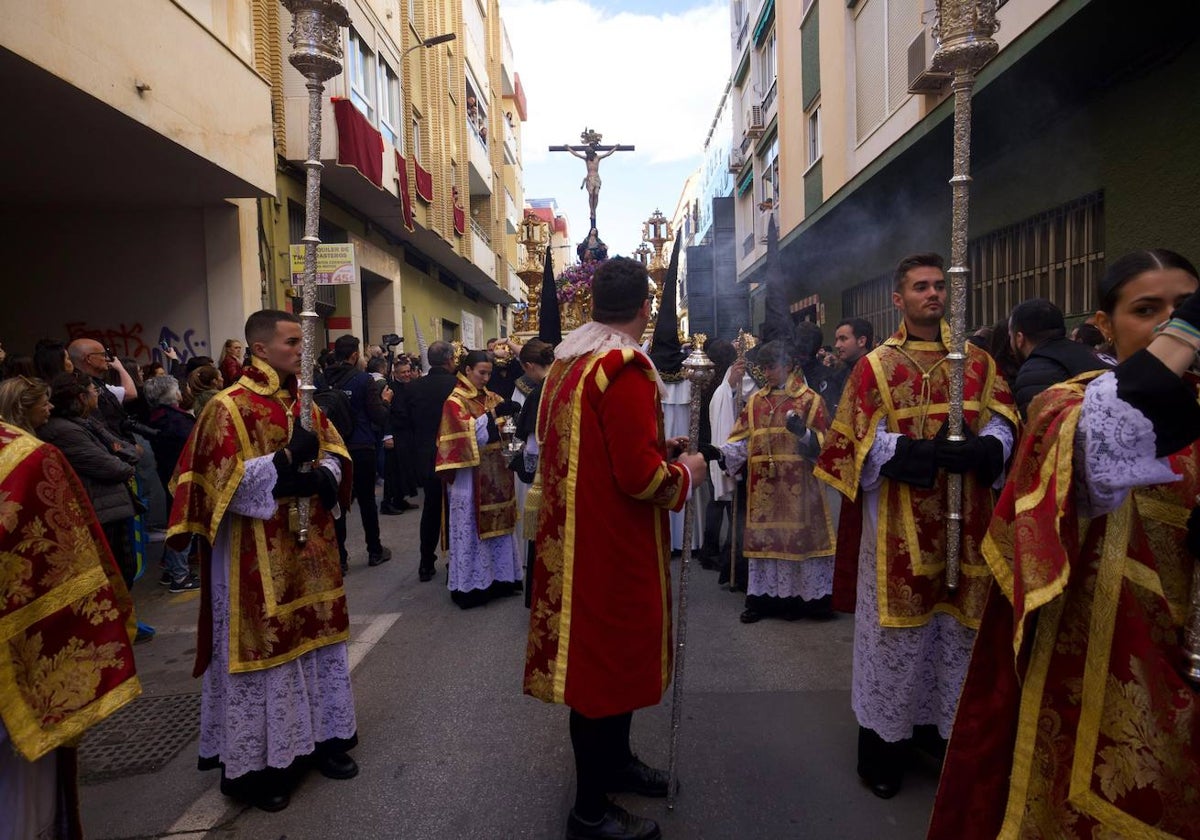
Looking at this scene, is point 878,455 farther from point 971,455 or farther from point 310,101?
point 310,101

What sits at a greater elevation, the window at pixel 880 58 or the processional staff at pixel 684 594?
the window at pixel 880 58

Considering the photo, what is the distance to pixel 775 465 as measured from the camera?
547cm

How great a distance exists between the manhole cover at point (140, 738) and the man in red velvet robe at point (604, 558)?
6.89 ft

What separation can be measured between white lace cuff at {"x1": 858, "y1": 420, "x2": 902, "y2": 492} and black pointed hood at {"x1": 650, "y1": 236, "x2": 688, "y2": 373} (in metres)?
1.12

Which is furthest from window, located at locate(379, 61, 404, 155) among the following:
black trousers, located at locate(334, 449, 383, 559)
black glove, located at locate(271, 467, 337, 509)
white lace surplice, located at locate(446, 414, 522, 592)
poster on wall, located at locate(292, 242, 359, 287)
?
black glove, located at locate(271, 467, 337, 509)

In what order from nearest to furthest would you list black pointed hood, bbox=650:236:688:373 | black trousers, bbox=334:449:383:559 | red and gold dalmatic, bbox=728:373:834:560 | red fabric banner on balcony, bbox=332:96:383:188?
1. black pointed hood, bbox=650:236:688:373
2. red and gold dalmatic, bbox=728:373:834:560
3. black trousers, bbox=334:449:383:559
4. red fabric banner on balcony, bbox=332:96:383:188

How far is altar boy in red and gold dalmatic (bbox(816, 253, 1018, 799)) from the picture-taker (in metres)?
3.00

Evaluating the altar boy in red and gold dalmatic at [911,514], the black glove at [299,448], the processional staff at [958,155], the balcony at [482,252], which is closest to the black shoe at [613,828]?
the altar boy in red and gold dalmatic at [911,514]

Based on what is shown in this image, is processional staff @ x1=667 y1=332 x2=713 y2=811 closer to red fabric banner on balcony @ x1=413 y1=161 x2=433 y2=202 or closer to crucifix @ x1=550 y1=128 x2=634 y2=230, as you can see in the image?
crucifix @ x1=550 y1=128 x2=634 y2=230

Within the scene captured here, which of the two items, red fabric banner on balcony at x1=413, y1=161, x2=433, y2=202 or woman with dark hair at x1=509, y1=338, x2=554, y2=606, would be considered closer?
woman with dark hair at x1=509, y1=338, x2=554, y2=606

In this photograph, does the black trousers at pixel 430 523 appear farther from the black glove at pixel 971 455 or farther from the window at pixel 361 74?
the window at pixel 361 74

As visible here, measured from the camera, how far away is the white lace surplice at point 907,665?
302cm

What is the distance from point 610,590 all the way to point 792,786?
4.20 ft

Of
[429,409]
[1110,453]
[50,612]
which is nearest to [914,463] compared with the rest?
[1110,453]
